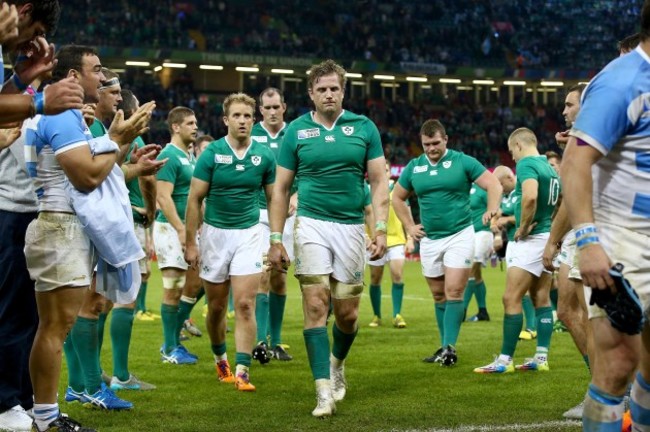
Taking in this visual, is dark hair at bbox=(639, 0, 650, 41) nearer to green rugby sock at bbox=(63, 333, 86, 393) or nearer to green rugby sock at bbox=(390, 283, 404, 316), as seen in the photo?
green rugby sock at bbox=(63, 333, 86, 393)

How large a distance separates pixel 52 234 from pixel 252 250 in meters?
3.06

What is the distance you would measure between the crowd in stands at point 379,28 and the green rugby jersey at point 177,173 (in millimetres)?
38112

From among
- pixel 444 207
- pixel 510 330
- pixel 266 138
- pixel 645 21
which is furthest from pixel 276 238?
pixel 266 138

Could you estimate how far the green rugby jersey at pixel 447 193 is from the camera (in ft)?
38.2

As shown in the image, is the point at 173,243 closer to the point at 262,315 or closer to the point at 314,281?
the point at 262,315

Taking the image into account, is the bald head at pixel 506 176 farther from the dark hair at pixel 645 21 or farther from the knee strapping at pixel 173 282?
the dark hair at pixel 645 21

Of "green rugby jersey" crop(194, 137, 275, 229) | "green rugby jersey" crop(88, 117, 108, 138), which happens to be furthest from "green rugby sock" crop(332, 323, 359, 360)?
"green rugby jersey" crop(88, 117, 108, 138)

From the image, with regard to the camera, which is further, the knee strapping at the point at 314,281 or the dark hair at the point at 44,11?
the knee strapping at the point at 314,281

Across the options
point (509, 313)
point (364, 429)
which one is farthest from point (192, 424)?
point (509, 313)

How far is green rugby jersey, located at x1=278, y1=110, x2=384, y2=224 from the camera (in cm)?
837

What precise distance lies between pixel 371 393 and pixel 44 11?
4.80m

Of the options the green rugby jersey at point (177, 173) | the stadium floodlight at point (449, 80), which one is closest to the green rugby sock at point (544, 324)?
the green rugby jersey at point (177, 173)

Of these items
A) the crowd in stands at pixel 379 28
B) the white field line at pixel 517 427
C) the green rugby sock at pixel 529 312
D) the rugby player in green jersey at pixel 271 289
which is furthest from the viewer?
the crowd in stands at pixel 379 28

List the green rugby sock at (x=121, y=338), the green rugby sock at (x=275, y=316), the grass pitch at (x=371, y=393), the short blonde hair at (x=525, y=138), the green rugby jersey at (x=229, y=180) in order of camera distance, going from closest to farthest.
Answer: the grass pitch at (x=371, y=393)
the green rugby sock at (x=121, y=338)
the green rugby jersey at (x=229, y=180)
the short blonde hair at (x=525, y=138)
the green rugby sock at (x=275, y=316)
